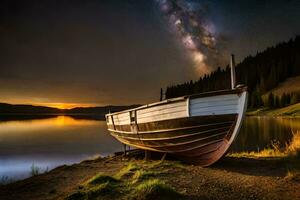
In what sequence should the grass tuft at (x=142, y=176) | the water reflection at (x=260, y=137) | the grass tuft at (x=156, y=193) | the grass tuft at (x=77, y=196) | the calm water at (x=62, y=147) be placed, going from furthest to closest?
the water reflection at (x=260, y=137)
the calm water at (x=62, y=147)
the grass tuft at (x=142, y=176)
the grass tuft at (x=77, y=196)
the grass tuft at (x=156, y=193)

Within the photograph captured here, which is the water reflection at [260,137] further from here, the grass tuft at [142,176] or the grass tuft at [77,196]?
the grass tuft at [77,196]

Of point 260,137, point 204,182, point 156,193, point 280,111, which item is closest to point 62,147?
point 260,137

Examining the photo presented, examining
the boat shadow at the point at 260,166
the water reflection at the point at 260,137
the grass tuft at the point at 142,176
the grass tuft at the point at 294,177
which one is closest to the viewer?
the grass tuft at the point at 294,177

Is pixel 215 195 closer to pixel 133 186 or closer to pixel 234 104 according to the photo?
pixel 133 186

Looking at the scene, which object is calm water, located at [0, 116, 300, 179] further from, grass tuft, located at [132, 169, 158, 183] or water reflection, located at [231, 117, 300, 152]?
grass tuft, located at [132, 169, 158, 183]

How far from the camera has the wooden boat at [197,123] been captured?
1047 cm

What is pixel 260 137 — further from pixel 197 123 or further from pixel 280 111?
pixel 280 111

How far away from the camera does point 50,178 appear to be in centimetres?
1145

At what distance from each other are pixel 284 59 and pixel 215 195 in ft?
692

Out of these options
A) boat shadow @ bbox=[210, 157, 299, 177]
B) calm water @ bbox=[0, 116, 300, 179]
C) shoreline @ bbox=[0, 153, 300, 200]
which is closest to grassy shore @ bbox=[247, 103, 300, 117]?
calm water @ bbox=[0, 116, 300, 179]

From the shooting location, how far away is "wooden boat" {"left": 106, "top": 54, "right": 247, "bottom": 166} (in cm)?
1047

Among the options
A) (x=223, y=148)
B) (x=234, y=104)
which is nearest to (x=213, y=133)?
(x=223, y=148)

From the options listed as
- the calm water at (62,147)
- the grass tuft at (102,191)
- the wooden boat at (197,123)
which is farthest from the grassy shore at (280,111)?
the grass tuft at (102,191)

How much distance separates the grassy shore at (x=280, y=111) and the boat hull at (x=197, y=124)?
98351mm
